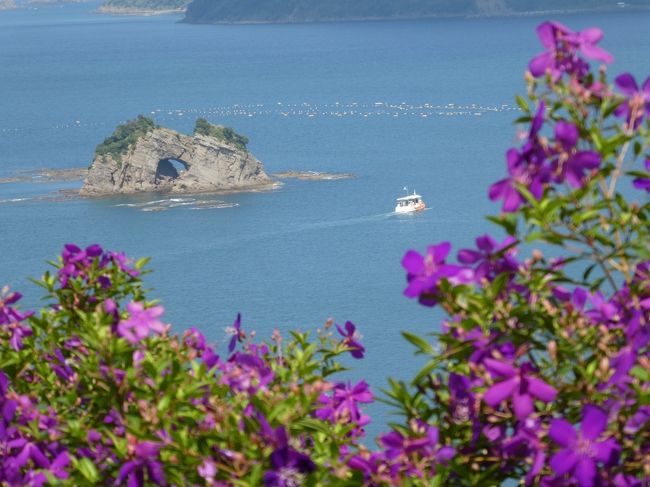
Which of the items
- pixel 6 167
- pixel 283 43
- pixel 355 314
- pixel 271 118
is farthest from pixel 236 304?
pixel 283 43

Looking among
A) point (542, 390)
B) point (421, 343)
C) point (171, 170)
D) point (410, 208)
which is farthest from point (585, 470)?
point (171, 170)

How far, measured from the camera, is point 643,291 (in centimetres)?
398

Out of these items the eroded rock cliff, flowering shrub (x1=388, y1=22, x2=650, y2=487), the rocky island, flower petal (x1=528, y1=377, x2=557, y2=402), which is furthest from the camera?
the eroded rock cliff

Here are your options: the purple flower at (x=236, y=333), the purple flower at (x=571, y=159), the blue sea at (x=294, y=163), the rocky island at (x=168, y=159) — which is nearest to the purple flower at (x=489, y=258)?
the purple flower at (x=571, y=159)

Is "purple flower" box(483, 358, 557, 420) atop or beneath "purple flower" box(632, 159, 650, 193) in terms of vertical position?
beneath

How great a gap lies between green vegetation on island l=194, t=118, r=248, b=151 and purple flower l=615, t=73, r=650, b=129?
74.1 meters

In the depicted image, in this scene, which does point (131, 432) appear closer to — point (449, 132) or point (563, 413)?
point (563, 413)

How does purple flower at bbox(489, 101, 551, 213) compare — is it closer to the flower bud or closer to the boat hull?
the flower bud

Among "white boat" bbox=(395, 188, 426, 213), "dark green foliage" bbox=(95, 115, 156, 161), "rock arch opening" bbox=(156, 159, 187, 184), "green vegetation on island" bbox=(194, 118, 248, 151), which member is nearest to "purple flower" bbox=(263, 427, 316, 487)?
"white boat" bbox=(395, 188, 426, 213)

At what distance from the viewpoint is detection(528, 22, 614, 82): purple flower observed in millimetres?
3883

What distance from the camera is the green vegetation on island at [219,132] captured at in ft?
256

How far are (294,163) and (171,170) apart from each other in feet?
30.6

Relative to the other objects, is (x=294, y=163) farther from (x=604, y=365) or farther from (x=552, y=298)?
(x=604, y=365)

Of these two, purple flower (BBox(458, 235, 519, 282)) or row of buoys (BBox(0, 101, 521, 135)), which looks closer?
purple flower (BBox(458, 235, 519, 282))
